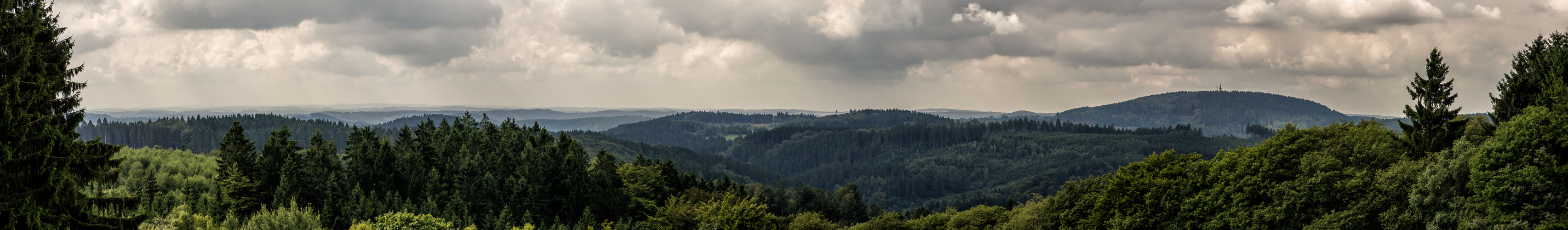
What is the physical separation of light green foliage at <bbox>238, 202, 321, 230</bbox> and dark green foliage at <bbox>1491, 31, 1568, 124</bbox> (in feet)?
249

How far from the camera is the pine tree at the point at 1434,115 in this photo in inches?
2010

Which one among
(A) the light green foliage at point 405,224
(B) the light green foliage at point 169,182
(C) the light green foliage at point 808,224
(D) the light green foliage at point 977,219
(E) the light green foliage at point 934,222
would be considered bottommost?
(C) the light green foliage at point 808,224

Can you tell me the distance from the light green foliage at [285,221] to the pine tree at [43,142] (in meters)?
29.8

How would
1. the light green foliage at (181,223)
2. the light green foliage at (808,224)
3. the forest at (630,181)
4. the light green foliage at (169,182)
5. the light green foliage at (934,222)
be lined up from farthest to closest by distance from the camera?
1. the light green foliage at (808,224)
2. the light green foliage at (934,222)
3. the light green foliage at (169,182)
4. the light green foliage at (181,223)
5. the forest at (630,181)

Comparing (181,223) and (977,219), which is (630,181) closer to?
(977,219)

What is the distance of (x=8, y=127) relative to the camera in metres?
22.4

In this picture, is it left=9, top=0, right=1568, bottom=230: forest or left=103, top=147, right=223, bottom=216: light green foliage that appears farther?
left=103, top=147, right=223, bottom=216: light green foliage

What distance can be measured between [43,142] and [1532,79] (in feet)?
241

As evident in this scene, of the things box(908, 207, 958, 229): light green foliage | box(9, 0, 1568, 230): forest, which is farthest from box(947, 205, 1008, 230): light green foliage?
box(908, 207, 958, 229): light green foliage

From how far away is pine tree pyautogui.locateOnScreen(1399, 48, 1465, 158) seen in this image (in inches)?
2010

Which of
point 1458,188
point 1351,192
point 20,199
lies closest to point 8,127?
point 20,199

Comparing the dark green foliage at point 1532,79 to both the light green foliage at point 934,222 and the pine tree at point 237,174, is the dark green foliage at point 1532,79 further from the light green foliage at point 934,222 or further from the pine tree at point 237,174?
the pine tree at point 237,174

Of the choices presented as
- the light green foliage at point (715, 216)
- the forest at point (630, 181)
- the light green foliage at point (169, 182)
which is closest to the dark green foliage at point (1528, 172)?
the forest at point (630, 181)

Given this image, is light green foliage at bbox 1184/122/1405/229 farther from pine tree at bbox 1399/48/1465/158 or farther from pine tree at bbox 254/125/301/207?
pine tree at bbox 254/125/301/207
